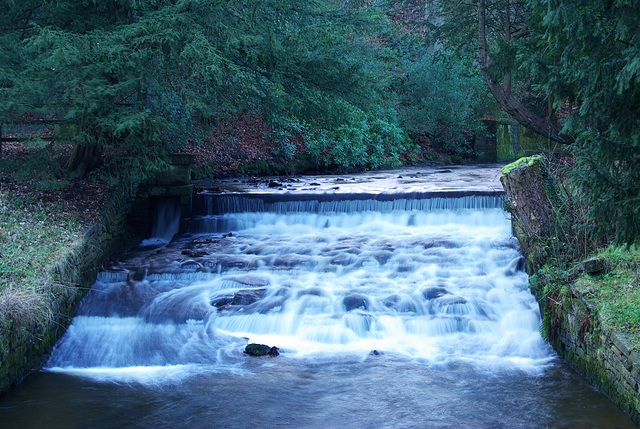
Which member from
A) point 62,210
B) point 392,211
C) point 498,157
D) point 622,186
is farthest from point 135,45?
point 498,157

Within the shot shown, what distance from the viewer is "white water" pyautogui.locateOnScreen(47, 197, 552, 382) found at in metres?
7.16

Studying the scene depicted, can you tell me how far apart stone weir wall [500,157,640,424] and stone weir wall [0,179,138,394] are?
5921 mm

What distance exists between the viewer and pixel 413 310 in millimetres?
8055

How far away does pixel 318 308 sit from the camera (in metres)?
8.18

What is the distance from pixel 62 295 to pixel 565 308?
613 cm

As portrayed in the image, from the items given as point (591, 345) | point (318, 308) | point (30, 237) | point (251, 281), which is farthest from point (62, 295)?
point (591, 345)

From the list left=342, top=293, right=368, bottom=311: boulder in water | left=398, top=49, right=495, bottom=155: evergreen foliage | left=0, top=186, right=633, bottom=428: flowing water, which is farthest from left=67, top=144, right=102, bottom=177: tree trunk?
left=398, top=49, right=495, bottom=155: evergreen foliage

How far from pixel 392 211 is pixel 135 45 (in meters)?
5.84

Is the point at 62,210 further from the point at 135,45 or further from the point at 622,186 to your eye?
the point at 622,186

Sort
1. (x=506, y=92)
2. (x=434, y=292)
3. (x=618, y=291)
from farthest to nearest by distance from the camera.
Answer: (x=506, y=92), (x=434, y=292), (x=618, y=291)

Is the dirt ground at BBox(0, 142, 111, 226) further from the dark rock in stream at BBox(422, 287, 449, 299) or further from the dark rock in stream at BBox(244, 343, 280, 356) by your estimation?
the dark rock in stream at BBox(422, 287, 449, 299)

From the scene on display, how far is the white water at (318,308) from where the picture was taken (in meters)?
7.16

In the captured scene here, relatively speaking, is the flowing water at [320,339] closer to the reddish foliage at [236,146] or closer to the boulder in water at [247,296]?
the boulder in water at [247,296]

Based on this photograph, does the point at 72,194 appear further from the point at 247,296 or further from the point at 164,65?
the point at 247,296
